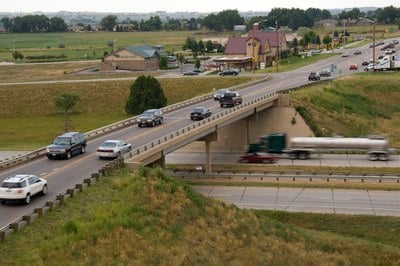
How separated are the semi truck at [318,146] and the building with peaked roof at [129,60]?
199 ft

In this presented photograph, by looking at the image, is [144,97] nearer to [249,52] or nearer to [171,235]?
[249,52]

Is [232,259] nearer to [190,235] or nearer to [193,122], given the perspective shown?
[190,235]

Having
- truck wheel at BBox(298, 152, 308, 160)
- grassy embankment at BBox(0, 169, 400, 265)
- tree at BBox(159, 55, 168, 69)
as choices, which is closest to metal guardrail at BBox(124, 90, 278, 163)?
grassy embankment at BBox(0, 169, 400, 265)

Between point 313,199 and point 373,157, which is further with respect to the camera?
point 373,157

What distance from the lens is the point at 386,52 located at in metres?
131

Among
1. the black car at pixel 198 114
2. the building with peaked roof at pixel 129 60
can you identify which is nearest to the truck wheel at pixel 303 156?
the black car at pixel 198 114

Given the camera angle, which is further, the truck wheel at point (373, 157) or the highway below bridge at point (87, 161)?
the truck wheel at point (373, 157)

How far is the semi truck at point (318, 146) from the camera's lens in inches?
2323

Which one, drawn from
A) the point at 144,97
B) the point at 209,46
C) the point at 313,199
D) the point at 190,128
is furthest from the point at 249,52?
the point at 313,199

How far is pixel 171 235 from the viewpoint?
27531mm

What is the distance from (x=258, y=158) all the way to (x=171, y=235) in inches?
1375

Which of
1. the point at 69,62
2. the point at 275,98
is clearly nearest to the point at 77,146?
the point at 275,98

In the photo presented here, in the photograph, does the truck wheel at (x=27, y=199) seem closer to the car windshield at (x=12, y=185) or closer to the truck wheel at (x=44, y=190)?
the car windshield at (x=12, y=185)

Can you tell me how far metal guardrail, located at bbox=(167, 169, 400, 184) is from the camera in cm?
4997
